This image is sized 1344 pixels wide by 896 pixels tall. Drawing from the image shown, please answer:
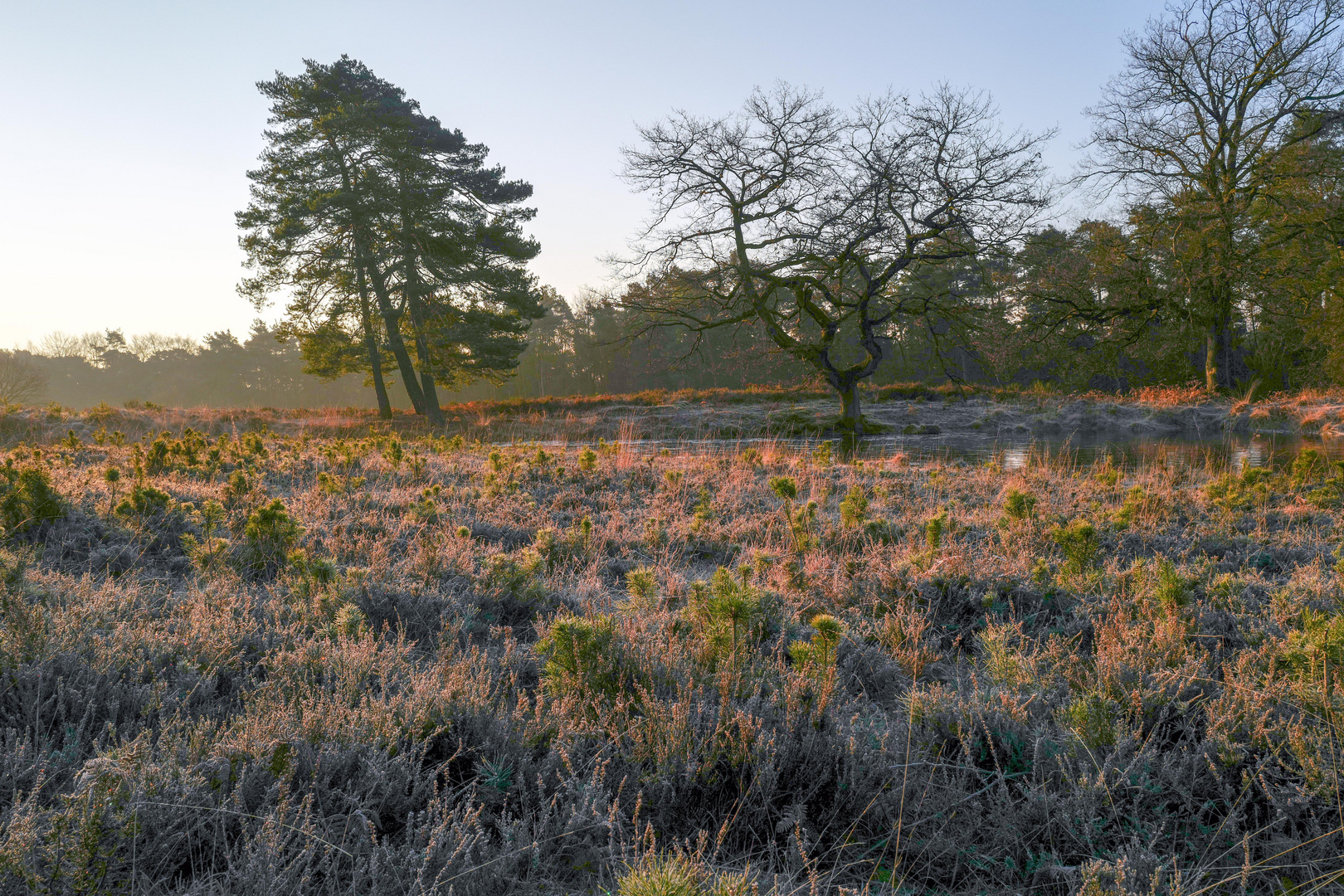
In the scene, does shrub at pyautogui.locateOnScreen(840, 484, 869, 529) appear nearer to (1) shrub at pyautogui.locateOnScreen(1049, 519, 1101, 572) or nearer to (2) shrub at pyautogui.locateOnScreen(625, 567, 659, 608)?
(1) shrub at pyautogui.locateOnScreen(1049, 519, 1101, 572)

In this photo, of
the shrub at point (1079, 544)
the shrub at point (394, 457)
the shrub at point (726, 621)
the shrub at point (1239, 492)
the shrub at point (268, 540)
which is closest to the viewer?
the shrub at point (726, 621)

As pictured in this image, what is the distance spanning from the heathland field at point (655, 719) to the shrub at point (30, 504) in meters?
0.03

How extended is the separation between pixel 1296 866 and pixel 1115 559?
2938 millimetres

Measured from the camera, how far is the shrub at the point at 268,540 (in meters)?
3.98

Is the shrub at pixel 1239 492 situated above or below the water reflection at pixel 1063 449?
above

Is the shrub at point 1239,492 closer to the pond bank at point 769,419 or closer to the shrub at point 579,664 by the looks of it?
the shrub at point 579,664

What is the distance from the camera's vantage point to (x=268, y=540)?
14.0 feet

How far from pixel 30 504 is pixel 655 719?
16.6ft

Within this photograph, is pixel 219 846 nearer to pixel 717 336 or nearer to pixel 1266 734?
pixel 1266 734

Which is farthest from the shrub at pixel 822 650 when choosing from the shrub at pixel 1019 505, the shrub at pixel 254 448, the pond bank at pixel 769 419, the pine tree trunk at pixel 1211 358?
the pine tree trunk at pixel 1211 358

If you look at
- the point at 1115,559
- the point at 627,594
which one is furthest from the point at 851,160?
the point at 627,594

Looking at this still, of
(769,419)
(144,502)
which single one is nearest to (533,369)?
(769,419)

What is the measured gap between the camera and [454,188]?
2120cm

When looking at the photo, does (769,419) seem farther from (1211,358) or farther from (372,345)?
(1211,358)
